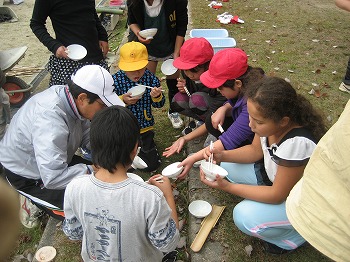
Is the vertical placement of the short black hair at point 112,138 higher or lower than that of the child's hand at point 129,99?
higher

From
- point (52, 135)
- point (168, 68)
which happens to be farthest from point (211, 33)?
point (52, 135)

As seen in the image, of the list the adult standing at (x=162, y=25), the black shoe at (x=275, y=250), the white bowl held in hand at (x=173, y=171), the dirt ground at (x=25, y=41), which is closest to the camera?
the black shoe at (x=275, y=250)

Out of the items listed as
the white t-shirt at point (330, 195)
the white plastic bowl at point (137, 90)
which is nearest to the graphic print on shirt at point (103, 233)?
the white t-shirt at point (330, 195)

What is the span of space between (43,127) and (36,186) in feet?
2.13

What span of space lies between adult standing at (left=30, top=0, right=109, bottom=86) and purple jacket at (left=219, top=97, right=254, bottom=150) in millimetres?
1958

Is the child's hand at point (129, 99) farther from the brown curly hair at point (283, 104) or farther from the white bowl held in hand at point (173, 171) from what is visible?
the brown curly hair at point (283, 104)

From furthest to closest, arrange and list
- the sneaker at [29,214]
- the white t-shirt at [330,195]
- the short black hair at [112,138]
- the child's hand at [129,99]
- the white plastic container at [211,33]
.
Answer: the white plastic container at [211,33] → the child's hand at [129,99] → the sneaker at [29,214] → the short black hair at [112,138] → the white t-shirt at [330,195]

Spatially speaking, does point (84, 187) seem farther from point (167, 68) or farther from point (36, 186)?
point (167, 68)

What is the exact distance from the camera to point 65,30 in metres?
3.76

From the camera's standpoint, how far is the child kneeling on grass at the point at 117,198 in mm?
1778

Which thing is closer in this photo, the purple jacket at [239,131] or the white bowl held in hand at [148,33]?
the purple jacket at [239,131]

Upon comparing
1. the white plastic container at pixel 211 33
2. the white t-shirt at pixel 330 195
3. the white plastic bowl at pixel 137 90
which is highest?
the white t-shirt at pixel 330 195

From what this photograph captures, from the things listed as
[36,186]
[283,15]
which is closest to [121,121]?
[36,186]

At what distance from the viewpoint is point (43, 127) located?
244 centimetres
